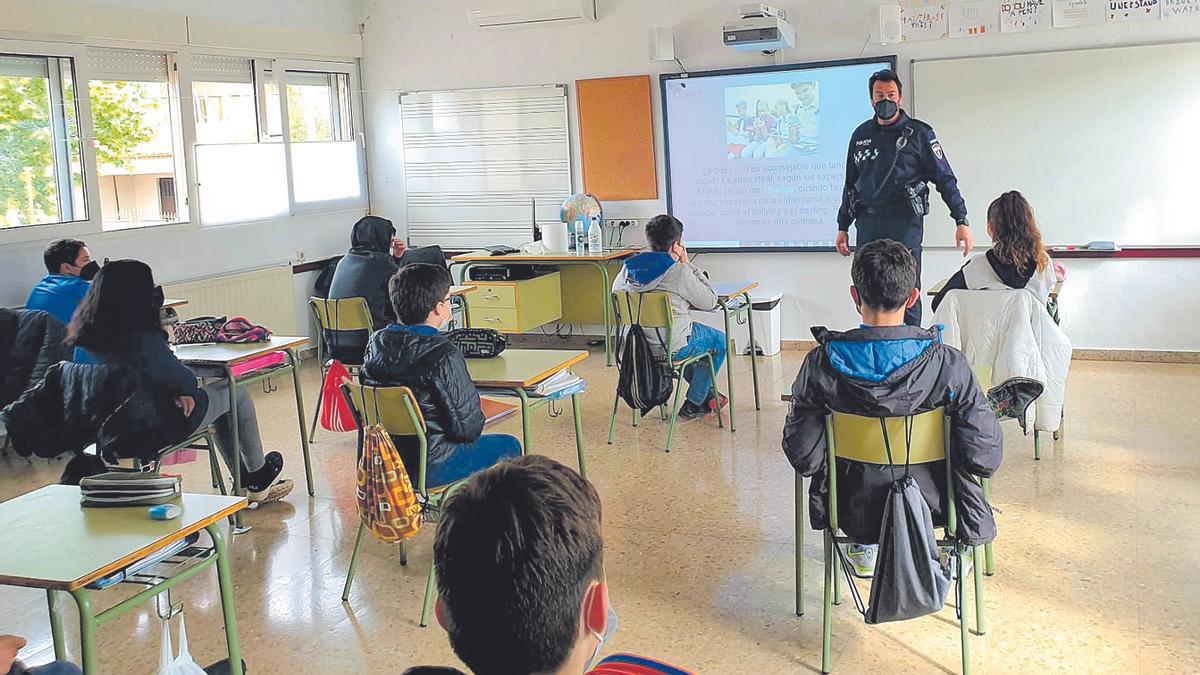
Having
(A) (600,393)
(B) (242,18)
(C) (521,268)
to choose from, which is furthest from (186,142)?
(A) (600,393)

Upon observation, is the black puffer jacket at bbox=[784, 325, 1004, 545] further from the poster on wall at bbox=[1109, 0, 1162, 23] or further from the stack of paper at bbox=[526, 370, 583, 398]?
the poster on wall at bbox=[1109, 0, 1162, 23]

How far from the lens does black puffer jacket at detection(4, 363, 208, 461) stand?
3955mm

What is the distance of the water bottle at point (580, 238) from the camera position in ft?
25.5

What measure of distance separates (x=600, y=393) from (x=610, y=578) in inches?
114

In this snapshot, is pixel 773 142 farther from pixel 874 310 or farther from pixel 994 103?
pixel 874 310

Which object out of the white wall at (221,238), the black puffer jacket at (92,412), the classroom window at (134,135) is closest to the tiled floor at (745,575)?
the black puffer jacket at (92,412)

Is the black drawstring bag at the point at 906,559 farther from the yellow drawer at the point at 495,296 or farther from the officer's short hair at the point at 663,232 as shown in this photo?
the yellow drawer at the point at 495,296

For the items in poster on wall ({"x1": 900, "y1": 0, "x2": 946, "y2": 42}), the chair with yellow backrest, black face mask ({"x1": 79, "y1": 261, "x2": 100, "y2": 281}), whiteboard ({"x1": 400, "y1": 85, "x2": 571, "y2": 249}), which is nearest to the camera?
black face mask ({"x1": 79, "y1": 261, "x2": 100, "y2": 281})

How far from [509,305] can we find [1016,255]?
391cm

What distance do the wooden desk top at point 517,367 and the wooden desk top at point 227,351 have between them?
934 mm

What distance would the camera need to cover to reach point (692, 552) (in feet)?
13.0

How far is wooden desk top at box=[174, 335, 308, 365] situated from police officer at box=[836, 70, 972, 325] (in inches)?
108

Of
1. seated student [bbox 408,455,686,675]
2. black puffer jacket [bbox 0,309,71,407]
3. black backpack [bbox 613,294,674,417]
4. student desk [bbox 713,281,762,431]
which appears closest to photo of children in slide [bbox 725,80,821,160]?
student desk [bbox 713,281,762,431]

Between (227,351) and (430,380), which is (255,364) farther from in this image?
(430,380)
